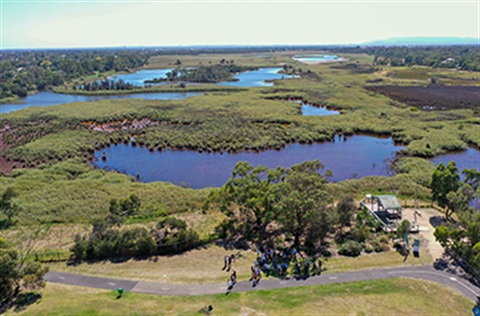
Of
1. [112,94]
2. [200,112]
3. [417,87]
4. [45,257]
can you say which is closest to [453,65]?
[417,87]

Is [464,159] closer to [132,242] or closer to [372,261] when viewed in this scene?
[372,261]

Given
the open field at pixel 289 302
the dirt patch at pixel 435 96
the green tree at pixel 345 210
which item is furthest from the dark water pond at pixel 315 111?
the open field at pixel 289 302

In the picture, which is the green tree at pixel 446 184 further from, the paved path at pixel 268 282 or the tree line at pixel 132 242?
the tree line at pixel 132 242

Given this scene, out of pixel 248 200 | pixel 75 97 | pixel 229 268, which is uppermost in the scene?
pixel 75 97

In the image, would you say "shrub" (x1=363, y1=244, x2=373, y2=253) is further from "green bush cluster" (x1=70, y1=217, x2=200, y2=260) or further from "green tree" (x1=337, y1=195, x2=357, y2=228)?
"green bush cluster" (x1=70, y1=217, x2=200, y2=260)

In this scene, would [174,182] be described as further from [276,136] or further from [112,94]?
[112,94]

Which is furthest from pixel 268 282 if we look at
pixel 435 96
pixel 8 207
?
pixel 435 96
